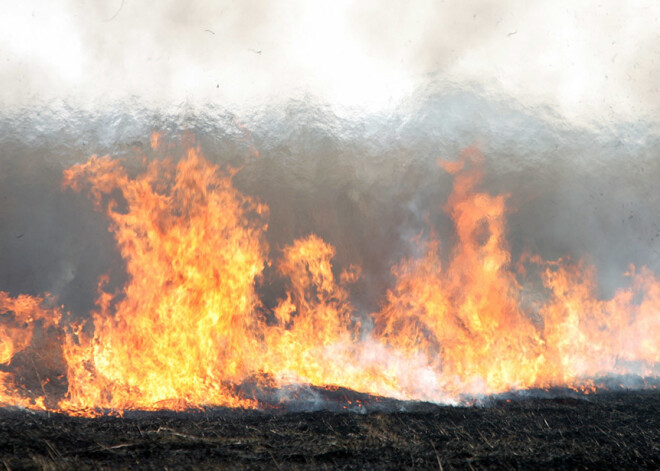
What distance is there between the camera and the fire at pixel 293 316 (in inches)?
413

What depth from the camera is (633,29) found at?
51.1ft

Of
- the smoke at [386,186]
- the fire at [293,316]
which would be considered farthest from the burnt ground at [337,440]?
the smoke at [386,186]

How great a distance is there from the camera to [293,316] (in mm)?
14391

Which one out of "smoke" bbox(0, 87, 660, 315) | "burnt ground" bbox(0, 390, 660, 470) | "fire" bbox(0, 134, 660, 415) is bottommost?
"burnt ground" bbox(0, 390, 660, 470)

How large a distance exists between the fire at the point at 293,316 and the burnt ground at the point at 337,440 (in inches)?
49.4

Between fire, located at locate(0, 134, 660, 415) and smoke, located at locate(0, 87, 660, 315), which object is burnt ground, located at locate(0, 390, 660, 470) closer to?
fire, located at locate(0, 134, 660, 415)

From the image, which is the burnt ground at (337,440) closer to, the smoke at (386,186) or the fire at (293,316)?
the fire at (293,316)

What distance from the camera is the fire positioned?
10.5 metres

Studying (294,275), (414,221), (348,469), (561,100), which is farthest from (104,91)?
(561,100)

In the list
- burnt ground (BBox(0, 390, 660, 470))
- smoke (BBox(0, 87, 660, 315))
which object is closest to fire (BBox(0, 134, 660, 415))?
smoke (BBox(0, 87, 660, 315))

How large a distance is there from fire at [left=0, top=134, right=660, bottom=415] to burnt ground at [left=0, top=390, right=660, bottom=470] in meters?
1.26

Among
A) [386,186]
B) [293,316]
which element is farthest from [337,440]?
[386,186]

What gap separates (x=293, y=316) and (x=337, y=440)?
6.74 meters

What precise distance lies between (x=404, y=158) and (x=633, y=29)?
8.61 meters
